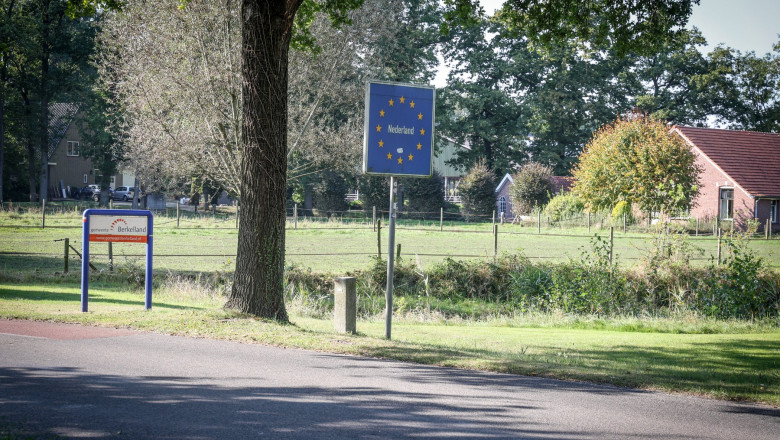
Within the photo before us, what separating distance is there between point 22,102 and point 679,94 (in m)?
61.3

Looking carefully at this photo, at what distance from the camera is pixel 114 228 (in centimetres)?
1191

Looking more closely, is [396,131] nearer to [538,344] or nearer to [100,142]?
[538,344]

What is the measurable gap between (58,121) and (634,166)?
56753 millimetres

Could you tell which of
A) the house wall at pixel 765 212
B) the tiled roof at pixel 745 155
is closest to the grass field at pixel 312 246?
the house wall at pixel 765 212

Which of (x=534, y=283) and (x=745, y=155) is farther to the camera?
(x=745, y=155)

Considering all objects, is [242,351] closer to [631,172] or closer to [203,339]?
[203,339]

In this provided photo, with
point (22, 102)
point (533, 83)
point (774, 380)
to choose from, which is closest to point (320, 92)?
point (774, 380)

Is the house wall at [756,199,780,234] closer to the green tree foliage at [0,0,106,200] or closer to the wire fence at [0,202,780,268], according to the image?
the wire fence at [0,202,780,268]

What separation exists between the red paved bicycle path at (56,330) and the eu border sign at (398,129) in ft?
14.4

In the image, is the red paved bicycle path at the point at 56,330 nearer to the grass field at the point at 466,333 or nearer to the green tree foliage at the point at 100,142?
the grass field at the point at 466,333

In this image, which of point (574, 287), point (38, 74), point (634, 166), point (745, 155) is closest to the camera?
point (574, 287)

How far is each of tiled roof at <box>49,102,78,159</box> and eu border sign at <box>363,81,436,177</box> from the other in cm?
5477

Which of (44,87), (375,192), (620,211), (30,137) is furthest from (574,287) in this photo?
(30,137)

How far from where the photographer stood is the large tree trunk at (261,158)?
10.9m
